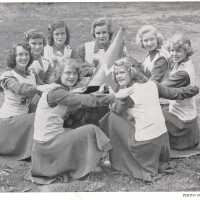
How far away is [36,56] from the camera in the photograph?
356 cm

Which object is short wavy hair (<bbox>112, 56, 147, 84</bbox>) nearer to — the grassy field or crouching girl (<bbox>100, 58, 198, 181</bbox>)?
crouching girl (<bbox>100, 58, 198, 181</bbox>)

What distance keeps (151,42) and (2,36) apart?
1238mm

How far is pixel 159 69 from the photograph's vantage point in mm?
3533

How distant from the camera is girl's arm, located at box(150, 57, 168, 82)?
3500 millimetres

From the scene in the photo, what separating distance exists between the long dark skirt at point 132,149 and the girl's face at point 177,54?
2.00ft

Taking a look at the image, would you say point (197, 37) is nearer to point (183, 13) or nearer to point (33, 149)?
point (183, 13)

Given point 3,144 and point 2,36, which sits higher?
point 2,36

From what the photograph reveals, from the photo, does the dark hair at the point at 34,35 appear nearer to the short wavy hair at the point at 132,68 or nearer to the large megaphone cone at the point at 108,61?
the large megaphone cone at the point at 108,61

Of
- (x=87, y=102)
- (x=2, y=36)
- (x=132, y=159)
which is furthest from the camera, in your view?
(x=2, y=36)

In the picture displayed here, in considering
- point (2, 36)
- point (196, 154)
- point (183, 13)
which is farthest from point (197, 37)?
point (2, 36)

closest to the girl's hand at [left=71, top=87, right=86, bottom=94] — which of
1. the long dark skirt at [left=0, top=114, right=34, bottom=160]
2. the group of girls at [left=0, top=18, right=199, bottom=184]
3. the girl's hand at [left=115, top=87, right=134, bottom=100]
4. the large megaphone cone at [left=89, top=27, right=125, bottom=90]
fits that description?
the group of girls at [left=0, top=18, right=199, bottom=184]

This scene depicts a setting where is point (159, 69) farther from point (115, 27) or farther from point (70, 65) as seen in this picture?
point (70, 65)

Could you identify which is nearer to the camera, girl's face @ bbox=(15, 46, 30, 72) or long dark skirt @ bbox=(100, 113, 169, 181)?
long dark skirt @ bbox=(100, 113, 169, 181)

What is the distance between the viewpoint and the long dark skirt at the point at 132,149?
339 centimetres
